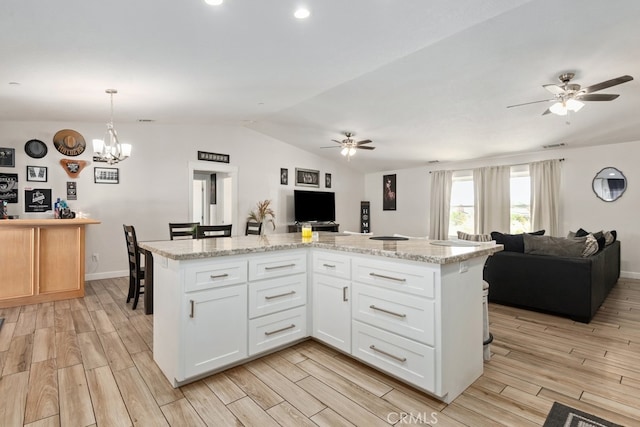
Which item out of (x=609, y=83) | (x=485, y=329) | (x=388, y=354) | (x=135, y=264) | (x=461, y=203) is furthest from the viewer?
(x=461, y=203)

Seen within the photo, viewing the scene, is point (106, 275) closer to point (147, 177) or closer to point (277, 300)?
point (147, 177)

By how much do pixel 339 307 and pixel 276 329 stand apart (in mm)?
510

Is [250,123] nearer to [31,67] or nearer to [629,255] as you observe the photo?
[31,67]

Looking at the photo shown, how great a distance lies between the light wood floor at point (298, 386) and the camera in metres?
1.76

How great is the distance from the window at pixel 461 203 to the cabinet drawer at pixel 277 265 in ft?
19.7

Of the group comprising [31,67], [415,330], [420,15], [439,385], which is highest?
Result: [420,15]

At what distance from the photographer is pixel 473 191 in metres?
7.43

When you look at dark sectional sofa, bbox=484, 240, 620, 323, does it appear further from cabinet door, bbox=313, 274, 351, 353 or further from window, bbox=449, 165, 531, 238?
window, bbox=449, 165, 531, 238

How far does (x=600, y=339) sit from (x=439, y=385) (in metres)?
2.02

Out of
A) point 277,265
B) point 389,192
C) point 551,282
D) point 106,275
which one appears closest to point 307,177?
point 389,192

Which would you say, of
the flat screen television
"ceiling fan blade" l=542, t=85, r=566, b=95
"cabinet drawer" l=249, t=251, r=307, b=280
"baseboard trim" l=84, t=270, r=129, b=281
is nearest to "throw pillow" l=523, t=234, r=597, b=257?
"ceiling fan blade" l=542, t=85, r=566, b=95

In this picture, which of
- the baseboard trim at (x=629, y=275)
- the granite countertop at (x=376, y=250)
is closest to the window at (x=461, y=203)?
the baseboard trim at (x=629, y=275)

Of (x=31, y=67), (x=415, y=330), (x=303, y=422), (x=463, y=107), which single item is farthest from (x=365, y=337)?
(x=463, y=107)

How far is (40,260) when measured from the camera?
157 inches
